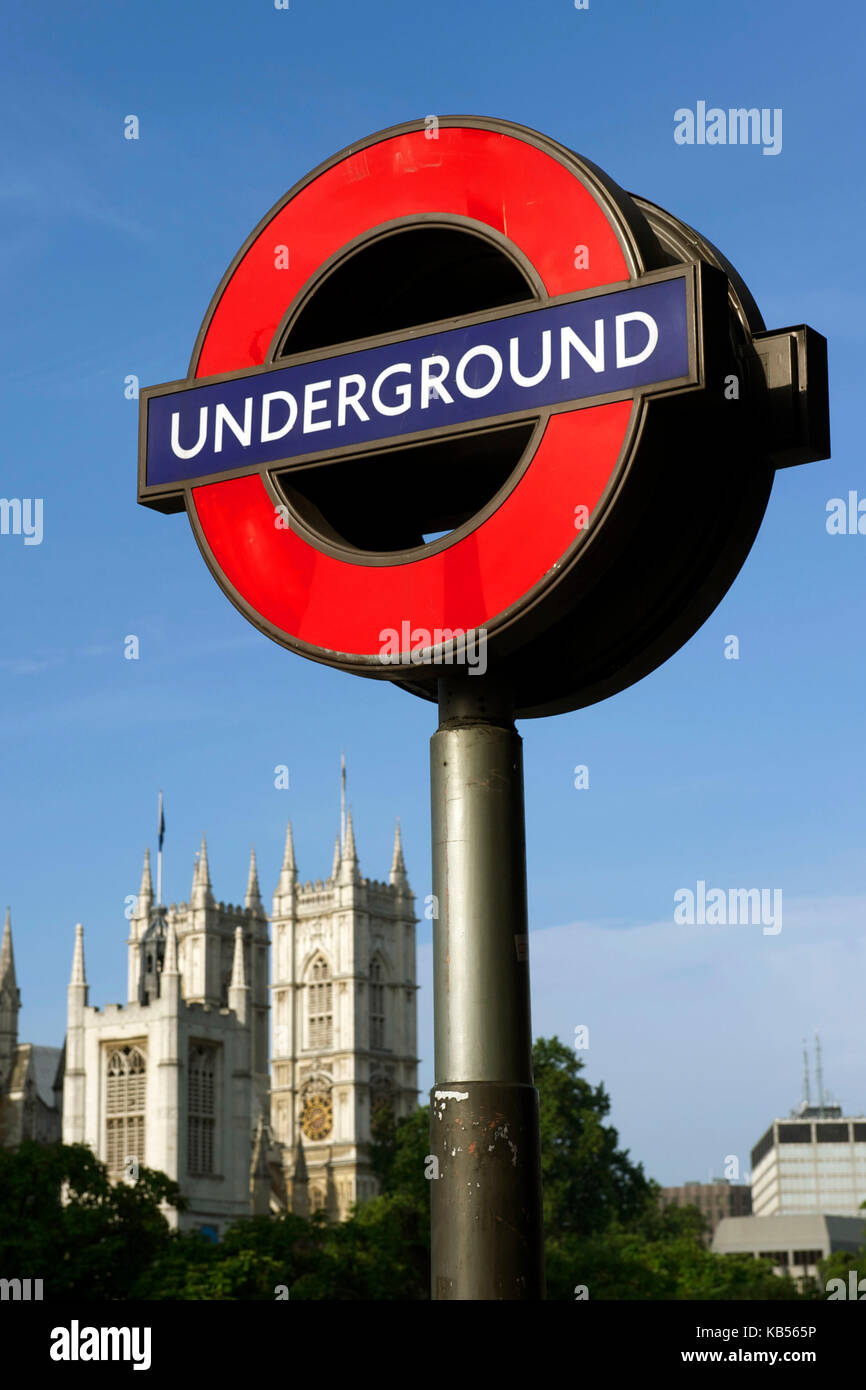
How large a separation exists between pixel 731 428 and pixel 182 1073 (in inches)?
3815

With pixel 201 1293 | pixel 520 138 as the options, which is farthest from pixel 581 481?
pixel 201 1293

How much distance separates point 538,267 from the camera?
8.16 m

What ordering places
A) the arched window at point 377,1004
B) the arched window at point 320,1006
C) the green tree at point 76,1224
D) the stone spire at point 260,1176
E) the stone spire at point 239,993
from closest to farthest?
1. the green tree at point 76,1224
2. the stone spire at point 239,993
3. the stone spire at point 260,1176
4. the arched window at point 377,1004
5. the arched window at point 320,1006

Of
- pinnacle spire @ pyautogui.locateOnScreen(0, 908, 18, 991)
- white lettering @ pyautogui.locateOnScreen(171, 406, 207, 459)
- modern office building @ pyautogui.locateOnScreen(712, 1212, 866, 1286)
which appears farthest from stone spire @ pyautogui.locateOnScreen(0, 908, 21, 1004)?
white lettering @ pyautogui.locateOnScreen(171, 406, 207, 459)

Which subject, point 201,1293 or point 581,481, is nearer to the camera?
point 581,481

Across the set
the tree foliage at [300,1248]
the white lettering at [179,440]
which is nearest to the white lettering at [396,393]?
the white lettering at [179,440]

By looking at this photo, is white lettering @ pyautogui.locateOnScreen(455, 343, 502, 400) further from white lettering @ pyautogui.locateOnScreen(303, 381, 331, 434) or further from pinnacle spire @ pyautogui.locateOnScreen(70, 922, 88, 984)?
pinnacle spire @ pyautogui.locateOnScreen(70, 922, 88, 984)

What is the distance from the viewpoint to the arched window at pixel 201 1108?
102438 mm

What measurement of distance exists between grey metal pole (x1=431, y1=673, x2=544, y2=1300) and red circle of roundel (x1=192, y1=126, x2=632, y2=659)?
1.93 feet

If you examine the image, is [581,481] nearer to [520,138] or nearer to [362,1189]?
[520,138]

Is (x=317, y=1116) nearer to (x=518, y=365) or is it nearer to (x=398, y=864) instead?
(x=398, y=864)

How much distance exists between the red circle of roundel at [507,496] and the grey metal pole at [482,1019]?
0.59 m

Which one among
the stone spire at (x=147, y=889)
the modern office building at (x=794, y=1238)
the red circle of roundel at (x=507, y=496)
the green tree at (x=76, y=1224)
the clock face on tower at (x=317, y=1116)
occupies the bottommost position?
the modern office building at (x=794, y=1238)

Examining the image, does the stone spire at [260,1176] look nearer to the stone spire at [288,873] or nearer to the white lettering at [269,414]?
the stone spire at [288,873]
